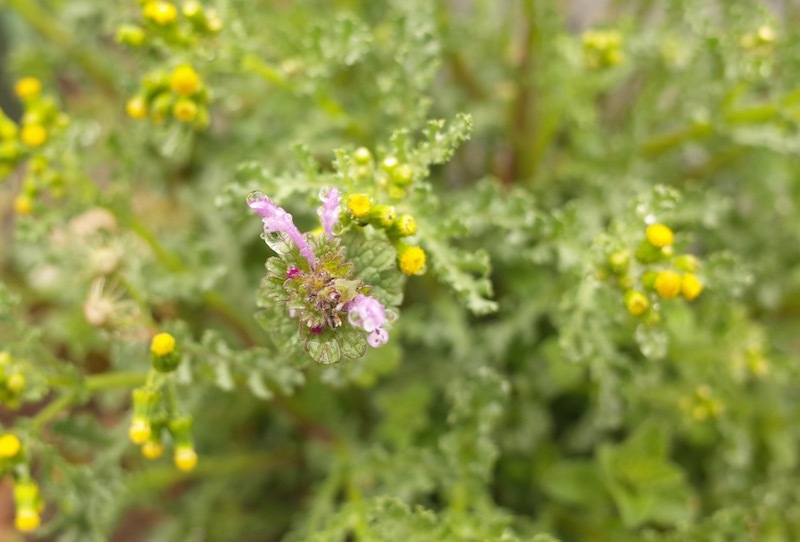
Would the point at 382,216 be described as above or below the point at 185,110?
below

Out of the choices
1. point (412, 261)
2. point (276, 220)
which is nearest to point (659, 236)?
point (412, 261)

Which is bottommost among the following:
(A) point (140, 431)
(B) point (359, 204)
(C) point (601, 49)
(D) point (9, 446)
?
(D) point (9, 446)

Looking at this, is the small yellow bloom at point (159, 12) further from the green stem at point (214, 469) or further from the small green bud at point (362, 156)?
the green stem at point (214, 469)

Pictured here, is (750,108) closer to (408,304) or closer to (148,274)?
(408,304)

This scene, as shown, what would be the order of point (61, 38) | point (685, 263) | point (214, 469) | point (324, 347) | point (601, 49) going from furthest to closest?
point (61, 38) → point (214, 469) → point (601, 49) → point (685, 263) → point (324, 347)

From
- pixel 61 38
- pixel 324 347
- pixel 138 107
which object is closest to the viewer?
pixel 324 347

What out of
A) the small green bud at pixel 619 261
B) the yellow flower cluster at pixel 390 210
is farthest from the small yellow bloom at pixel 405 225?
the small green bud at pixel 619 261

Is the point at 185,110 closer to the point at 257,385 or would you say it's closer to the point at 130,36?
the point at 130,36

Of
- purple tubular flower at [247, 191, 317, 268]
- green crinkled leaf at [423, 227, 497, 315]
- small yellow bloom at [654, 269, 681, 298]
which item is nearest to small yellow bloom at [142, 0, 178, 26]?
purple tubular flower at [247, 191, 317, 268]
